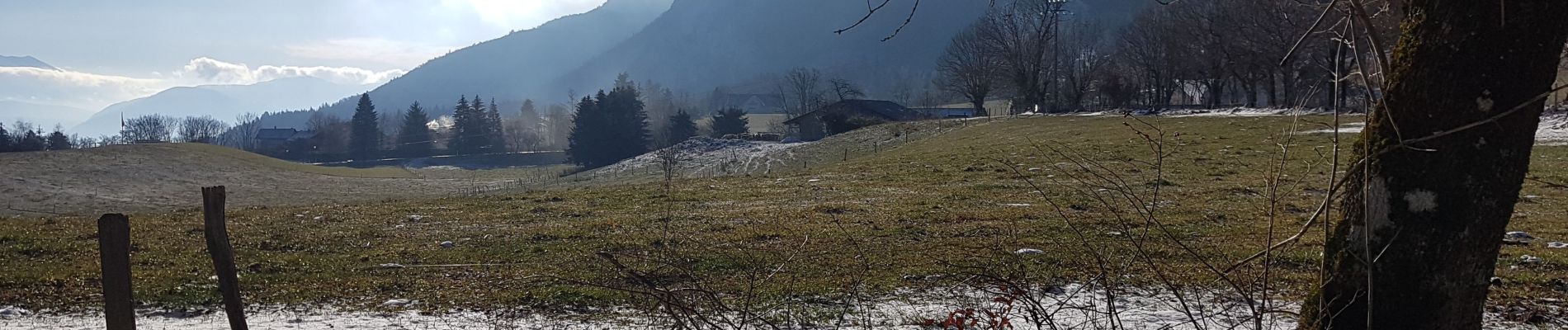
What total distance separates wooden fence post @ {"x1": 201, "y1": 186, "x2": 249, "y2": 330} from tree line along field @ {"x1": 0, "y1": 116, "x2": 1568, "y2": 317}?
128 centimetres

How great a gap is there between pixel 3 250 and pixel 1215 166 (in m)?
23.8

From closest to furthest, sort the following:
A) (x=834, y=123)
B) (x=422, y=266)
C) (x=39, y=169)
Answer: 1. (x=422, y=266)
2. (x=39, y=169)
3. (x=834, y=123)

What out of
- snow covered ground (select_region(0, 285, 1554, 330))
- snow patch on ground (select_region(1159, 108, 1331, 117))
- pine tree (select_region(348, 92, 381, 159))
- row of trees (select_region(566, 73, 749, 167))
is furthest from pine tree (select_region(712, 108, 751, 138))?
snow covered ground (select_region(0, 285, 1554, 330))

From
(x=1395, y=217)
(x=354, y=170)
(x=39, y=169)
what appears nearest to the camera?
(x=1395, y=217)

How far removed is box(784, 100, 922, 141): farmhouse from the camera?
6944cm

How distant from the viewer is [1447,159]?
2.93 meters

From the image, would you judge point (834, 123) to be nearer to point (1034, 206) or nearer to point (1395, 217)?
point (1034, 206)

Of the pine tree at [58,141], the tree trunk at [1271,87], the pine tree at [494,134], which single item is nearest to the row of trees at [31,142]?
the pine tree at [58,141]

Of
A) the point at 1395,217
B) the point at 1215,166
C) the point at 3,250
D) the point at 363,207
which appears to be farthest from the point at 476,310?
the point at 1215,166

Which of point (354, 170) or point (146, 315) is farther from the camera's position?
point (354, 170)

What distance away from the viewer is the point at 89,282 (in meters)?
8.88

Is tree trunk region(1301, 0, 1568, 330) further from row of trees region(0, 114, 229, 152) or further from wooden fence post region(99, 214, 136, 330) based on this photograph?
row of trees region(0, 114, 229, 152)

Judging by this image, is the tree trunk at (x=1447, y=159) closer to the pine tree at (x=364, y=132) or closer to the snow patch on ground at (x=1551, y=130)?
the snow patch on ground at (x=1551, y=130)

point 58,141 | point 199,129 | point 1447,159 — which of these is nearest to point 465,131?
point 58,141
